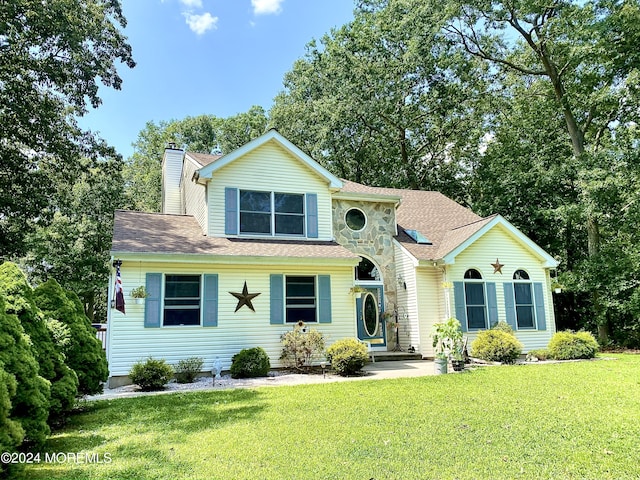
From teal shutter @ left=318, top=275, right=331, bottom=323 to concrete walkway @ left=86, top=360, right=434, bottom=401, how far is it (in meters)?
1.80

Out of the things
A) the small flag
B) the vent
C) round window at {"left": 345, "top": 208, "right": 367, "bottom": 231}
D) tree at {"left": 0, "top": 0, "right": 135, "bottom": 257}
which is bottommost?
the small flag

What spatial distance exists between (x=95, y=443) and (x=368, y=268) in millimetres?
11370

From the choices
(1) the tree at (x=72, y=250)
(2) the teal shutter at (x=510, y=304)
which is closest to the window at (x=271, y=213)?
(2) the teal shutter at (x=510, y=304)

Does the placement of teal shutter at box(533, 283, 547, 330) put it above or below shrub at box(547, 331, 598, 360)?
above

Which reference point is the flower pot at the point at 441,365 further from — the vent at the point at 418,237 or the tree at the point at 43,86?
the tree at the point at 43,86

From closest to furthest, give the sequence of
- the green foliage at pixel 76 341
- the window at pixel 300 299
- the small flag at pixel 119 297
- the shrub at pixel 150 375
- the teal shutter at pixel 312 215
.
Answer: the green foliage at pixel 76 341 → the shrub at pixel 150 375 → the small flag at pixel 119 297 → the window at pixel 300 299 → the teal shutter at pixel 312 215

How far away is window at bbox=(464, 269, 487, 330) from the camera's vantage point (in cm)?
1474

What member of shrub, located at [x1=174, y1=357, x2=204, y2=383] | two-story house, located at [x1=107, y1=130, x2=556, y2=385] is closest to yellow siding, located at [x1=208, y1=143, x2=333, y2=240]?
two-story house, located at [x1=107, y1=130, x2=556, y2=385]

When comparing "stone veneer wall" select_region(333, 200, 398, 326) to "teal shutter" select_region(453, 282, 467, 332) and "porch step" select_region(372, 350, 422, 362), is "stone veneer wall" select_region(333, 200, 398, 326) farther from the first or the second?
"teal shutter" select_region(453, 282, 467, 332)

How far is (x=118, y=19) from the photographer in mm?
17625

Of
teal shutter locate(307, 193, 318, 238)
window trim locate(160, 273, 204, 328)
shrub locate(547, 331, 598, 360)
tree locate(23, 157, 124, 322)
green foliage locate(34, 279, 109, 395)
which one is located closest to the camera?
green foliage locate(34, 279, 109, 395)

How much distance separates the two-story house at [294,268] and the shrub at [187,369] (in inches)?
11.3

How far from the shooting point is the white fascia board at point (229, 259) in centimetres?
1126

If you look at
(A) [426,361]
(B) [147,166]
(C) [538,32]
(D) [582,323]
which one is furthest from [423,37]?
(B) [147,166]
